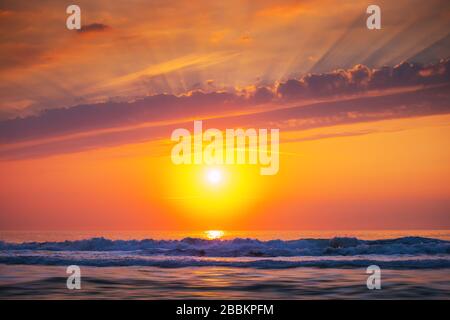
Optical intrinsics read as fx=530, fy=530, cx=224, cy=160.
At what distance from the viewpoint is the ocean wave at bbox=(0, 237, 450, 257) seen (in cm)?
3064

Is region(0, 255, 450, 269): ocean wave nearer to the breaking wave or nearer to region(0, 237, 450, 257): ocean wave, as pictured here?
the breaking wave

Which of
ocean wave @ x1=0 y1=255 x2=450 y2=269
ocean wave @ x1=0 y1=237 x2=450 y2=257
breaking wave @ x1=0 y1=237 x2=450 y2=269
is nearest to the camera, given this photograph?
ocean wave @ x1=0 y1=255 x2=450 y2=269

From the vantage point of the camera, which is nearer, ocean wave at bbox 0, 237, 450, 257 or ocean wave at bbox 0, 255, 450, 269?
ocean wave at bbox 0, 255, 450, 269

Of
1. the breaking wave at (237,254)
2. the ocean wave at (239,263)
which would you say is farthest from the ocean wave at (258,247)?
the ocean wave at (239,263)

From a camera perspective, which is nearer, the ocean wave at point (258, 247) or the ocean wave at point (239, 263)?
Result: the ocean wave at point (239, 263)

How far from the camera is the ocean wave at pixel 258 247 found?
30641mm

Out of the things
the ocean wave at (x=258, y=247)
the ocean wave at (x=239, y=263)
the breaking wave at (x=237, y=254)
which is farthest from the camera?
the ocean wave at (x=258, y=247)

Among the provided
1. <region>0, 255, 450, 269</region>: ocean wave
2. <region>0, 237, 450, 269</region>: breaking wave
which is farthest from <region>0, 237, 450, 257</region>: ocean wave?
<region>0, 255, 450, 269</region>: ocean wave

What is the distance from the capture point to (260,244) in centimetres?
3669

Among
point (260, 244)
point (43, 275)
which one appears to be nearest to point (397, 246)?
point (260, 244)

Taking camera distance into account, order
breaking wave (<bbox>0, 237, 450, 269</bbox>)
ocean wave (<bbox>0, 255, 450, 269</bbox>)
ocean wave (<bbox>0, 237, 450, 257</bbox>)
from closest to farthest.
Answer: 1. ocean wave (<bbox>0, 255, 450, 269</bbox>)
2. breaking wave (<bbox>0, 237, 450, 269</bbox>)
3. ocean wave (<bbox>0, 237, 450, 257</bbox>)

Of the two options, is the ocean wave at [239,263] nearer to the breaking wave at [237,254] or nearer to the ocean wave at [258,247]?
A: the breaking wave at [237,254]
